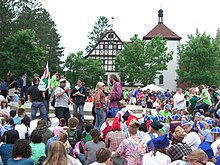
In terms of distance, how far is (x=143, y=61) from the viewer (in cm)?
7044

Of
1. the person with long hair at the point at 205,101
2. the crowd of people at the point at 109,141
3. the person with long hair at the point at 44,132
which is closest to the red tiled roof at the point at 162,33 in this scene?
the person with long hair at the point at 205,101

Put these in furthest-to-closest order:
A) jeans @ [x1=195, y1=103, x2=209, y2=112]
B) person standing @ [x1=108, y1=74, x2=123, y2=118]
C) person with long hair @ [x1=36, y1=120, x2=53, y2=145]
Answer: jeans @ [x1=195, y1=103, x2=209, y2=112] → person standing @ [x1=108, y1=74, x2=123, y2=118] → person with long hair @ [x1=36, y1=120, x2=53, y2=145]

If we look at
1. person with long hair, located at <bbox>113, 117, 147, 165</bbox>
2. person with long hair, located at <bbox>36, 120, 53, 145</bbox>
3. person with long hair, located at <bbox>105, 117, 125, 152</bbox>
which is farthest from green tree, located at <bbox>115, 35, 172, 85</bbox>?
person with long hair, located at <bbox>113, 117, 147, 165</bbox>

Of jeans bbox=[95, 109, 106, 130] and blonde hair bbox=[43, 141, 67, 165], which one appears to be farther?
jeans bbox=[95, 109, 106, 130]

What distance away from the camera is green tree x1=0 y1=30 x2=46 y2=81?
52.9m

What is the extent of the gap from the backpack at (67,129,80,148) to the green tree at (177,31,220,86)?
60.2 m

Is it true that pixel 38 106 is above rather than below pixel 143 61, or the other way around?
below

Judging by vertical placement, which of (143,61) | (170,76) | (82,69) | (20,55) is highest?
(143,61)

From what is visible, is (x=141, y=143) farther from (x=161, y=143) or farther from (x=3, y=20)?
(x=3, y=20)

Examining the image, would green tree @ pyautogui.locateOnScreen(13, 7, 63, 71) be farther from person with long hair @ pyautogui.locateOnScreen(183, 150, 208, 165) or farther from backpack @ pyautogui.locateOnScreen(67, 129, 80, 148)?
person with long hair @ pyautogui.locateOnScreen(183, 150, 208, 165)

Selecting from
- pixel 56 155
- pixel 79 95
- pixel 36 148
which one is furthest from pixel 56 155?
pixel 79 95

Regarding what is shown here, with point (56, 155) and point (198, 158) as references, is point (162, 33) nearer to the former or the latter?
point (56, 155)

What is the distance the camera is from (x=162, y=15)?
98438 mm

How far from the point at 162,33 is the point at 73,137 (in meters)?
83.9
